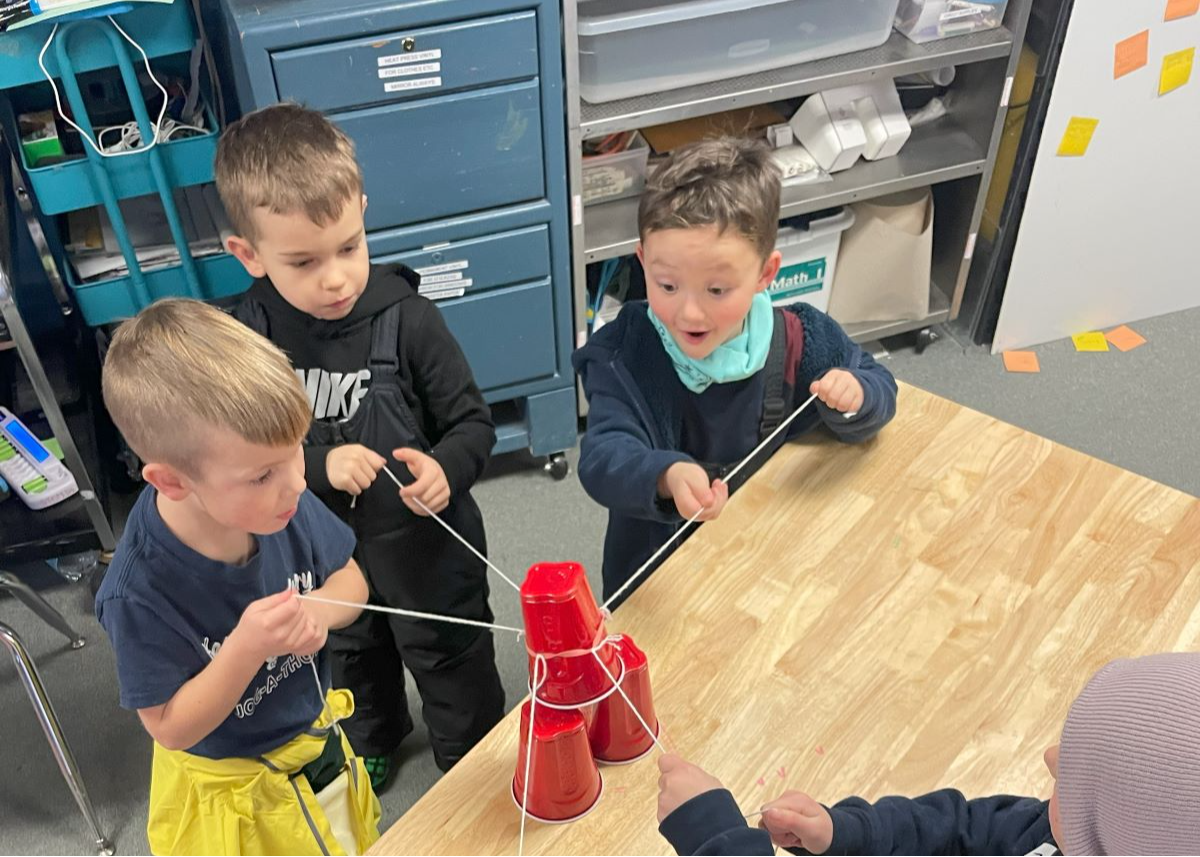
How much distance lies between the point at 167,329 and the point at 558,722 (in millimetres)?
462

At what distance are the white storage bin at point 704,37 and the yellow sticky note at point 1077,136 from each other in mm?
467

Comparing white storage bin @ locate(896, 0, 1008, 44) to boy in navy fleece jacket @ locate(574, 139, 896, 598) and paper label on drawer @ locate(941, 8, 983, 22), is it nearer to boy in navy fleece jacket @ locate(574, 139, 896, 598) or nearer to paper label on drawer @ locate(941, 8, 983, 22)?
paper label on drawer @ locate(941, 8, 983, 22)

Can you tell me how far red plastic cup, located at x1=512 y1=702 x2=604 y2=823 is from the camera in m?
0.90

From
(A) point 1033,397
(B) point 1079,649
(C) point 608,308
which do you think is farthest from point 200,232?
(A) point 1033,397

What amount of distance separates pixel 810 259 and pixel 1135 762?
70.2 inches

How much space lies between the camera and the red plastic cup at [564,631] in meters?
0.83

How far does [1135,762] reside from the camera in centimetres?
78

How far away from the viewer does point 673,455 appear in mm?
1205

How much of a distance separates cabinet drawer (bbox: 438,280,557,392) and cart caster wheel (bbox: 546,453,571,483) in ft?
0.71

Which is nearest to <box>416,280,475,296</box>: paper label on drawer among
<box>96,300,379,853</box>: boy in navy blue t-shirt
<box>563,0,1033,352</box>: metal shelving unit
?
<box>563,0,1033,352</box>: metal shelving unit

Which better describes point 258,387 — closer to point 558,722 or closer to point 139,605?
point 139,605

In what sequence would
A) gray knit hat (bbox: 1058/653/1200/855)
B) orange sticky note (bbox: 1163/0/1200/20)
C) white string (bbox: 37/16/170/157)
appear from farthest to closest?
orange sticky note (bbox: 1163/0/1200/20)
white string (bbox: 37/16/170/157)
gray knit hat (bbox: 1058/653/1200/855)

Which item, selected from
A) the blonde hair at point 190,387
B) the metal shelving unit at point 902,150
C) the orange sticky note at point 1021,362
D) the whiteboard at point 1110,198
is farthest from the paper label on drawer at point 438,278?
the orange sticky note at point 1021,362

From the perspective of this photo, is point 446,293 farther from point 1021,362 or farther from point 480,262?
point 1021,362
